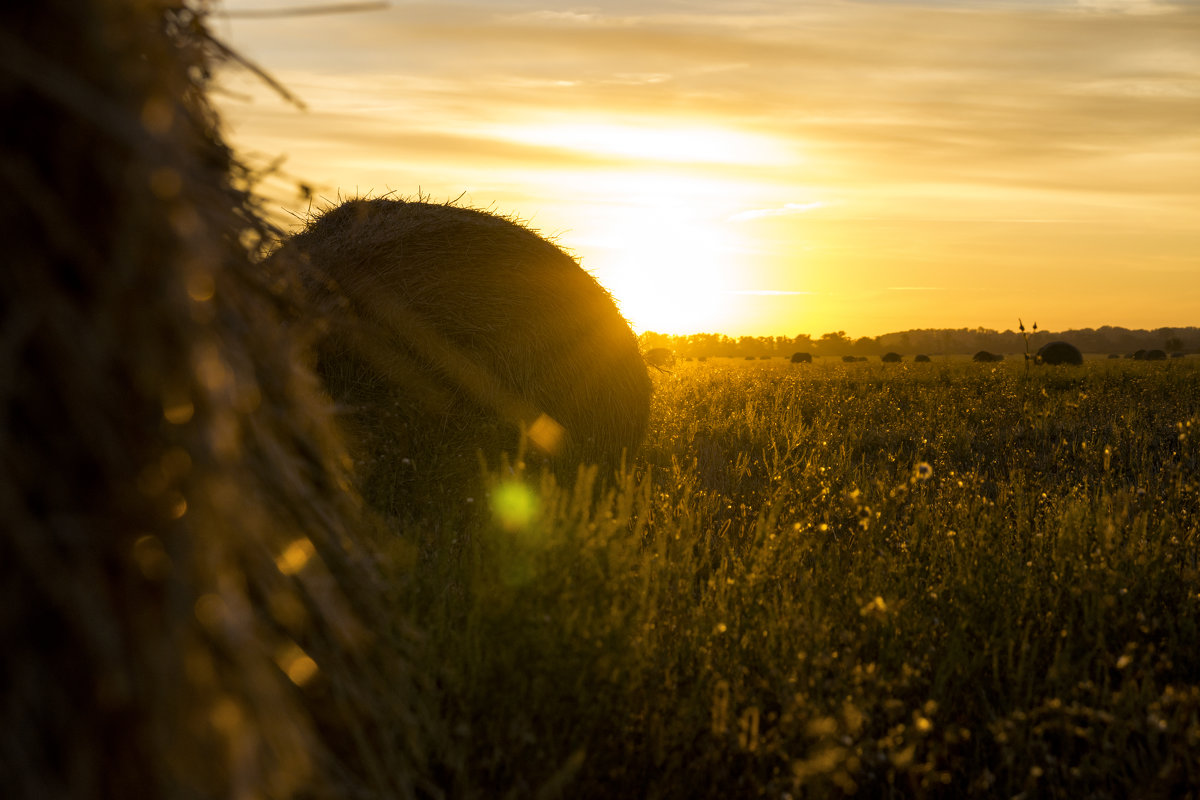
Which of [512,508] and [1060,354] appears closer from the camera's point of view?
[512,508]

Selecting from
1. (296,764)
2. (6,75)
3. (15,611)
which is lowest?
(296,764)

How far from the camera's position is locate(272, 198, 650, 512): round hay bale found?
651 centimetres

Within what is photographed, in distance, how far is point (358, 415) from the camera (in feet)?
21.3

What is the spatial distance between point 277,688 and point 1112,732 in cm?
286

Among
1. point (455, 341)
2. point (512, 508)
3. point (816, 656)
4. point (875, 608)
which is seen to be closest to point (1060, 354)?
point (455, 341)

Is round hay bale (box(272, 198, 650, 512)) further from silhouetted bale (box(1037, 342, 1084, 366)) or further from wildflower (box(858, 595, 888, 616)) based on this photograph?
silhouetted bale (box(1037, 342, 1084, 366))

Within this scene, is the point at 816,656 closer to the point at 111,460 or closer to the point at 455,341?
the point at 111,460

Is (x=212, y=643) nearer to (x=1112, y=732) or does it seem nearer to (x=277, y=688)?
(x=277, y=688)

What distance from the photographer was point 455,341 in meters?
6.79

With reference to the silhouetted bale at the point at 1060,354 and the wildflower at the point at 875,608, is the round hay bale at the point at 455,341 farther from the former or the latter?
the silhouetted bale at the point at 1060,354

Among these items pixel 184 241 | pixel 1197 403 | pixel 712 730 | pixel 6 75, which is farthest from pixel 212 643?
pixel 1197 403

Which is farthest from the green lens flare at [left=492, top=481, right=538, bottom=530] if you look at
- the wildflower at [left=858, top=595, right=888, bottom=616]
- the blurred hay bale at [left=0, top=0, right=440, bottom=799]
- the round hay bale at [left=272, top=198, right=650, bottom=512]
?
the round hay bale at [left=272, top=198, right=650, bottom=512]

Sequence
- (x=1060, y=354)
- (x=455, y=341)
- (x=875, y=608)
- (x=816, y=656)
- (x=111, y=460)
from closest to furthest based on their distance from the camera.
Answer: (x=111, y=460), (x=816, y=656), (x=875, y=608), (x=455, y=341), (x=1060, y=354)

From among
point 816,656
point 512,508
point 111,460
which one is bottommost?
point 816,656
